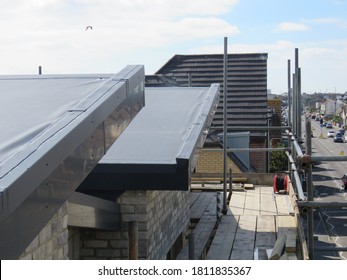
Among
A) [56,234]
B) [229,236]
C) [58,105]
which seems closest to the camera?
[56,234]

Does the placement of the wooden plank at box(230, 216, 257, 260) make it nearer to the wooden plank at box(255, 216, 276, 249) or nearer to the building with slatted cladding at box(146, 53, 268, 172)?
the wooden plank at box(255, 216, 276, 249)

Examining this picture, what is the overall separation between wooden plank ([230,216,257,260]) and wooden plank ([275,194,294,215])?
69 centimetres

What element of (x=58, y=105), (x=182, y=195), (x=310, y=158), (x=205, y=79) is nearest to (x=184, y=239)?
(x=182, y=195)

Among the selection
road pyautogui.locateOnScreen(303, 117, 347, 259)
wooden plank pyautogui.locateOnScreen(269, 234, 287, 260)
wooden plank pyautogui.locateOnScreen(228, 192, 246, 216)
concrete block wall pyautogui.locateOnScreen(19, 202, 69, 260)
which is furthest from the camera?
road pyautogui.locateOnScreen(303, 117, 347, 259)

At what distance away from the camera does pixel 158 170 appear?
18.7 feet

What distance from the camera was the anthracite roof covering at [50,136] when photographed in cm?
261

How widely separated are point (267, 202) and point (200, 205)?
4.54ft

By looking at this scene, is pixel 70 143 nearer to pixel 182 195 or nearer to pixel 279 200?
pixel 182 195

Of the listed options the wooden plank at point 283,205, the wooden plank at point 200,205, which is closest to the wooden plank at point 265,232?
the wooden plank at point 283,205

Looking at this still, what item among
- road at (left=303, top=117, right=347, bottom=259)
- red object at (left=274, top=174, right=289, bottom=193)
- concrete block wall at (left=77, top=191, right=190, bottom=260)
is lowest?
road at (left=303, top=117, right=347, bottom=259)

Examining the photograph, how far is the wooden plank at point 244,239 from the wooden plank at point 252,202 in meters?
0.53

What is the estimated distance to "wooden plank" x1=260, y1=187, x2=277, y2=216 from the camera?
10430 mm

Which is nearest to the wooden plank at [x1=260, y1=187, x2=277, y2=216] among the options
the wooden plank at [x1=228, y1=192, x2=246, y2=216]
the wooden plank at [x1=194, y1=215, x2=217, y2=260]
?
the wooden plank at [x1=228, y1=192, x2=246, y2=216]
